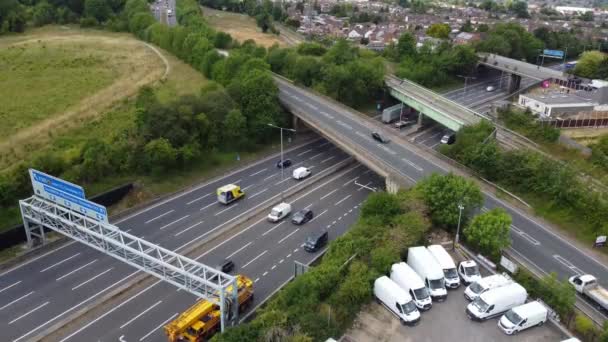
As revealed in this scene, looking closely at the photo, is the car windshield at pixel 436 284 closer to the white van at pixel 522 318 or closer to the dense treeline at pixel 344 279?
the dense treeline at pixel 344 279

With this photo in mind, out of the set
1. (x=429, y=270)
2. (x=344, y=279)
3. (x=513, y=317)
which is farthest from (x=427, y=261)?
(x=513, y=317)

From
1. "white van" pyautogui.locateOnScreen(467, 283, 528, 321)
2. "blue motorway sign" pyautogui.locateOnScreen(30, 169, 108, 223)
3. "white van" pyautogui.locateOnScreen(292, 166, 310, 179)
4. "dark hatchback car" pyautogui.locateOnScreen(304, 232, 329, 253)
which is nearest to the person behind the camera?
"white van" pyautogui.locateOnScreen(467, 283, 528, 321)

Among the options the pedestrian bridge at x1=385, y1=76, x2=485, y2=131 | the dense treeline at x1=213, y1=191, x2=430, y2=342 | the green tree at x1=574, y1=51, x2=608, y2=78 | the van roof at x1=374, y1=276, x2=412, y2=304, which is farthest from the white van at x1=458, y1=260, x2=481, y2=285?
the green tree at x1=574, y1=51, x2=608, y2=78

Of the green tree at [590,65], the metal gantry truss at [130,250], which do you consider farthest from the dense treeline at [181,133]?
the green tree at [590,65]

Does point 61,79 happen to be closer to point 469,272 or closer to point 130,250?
point 130,250

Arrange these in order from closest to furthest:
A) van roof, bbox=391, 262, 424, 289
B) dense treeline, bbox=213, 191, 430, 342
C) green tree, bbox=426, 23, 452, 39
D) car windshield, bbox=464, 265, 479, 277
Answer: dense treeline, bbox=213, 191, 430, 342, van roof, bbox=391, 262, 424, 289, car windshield, bbox=464, 265, 479, 277, green tree, bbox=426, 23, 452, 39

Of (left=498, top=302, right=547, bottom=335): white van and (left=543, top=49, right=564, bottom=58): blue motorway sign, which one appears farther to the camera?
(left=543, top=49, right=564, bottom=58): blue motorway sign

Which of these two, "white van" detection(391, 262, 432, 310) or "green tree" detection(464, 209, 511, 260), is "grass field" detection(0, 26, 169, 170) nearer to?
"white van" detection(391, 262, 432, 310)

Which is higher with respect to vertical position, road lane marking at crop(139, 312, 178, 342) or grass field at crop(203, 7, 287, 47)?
grass field at crop(203, 7, 287, 47)

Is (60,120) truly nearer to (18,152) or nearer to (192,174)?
(18,152)
